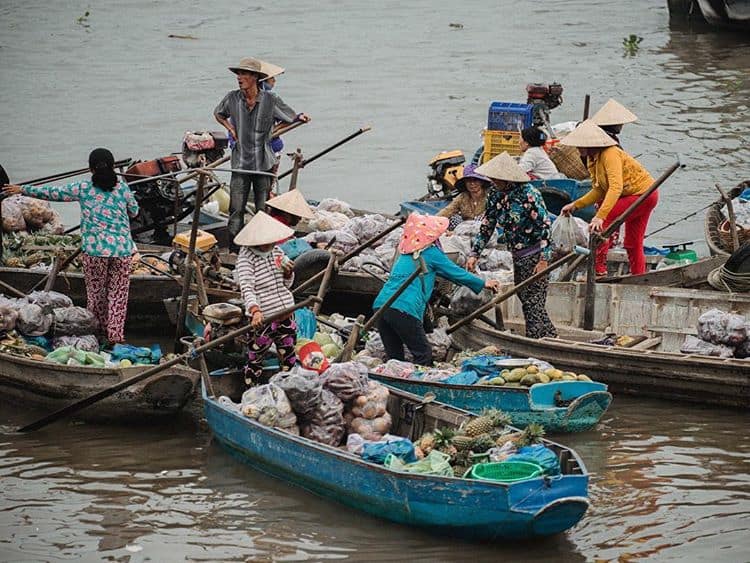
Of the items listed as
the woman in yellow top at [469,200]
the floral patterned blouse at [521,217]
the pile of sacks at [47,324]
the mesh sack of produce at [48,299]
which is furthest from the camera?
the woman in yellow top at [469,200]

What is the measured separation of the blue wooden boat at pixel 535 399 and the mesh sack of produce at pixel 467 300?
153 centimetres

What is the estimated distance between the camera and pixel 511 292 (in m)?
8.80

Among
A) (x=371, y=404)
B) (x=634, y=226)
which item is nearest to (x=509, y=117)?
(x=634, y=226)

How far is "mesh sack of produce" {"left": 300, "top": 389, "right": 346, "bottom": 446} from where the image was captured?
24.3 ft

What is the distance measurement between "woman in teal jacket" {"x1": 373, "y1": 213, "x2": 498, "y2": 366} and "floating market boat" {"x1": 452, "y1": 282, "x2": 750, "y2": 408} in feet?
2.30

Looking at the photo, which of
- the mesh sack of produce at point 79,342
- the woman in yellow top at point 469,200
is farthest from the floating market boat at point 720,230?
the mesh sack of produce at point 79,342

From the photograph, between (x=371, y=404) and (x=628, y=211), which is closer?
(x=371, y=404)

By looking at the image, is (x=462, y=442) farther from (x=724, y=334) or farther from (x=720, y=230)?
(x=720, y=230)

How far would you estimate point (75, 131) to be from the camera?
20.4 meters

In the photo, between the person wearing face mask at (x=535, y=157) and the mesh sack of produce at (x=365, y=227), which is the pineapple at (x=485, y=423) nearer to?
the mesh sack of produce at (x=365, y=227)

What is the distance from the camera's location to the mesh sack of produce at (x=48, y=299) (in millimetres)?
9453

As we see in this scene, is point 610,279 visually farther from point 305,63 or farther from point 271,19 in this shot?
point 271,19

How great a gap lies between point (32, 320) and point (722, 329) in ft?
14.6

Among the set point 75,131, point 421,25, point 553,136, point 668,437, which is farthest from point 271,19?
Result: point 668,437
